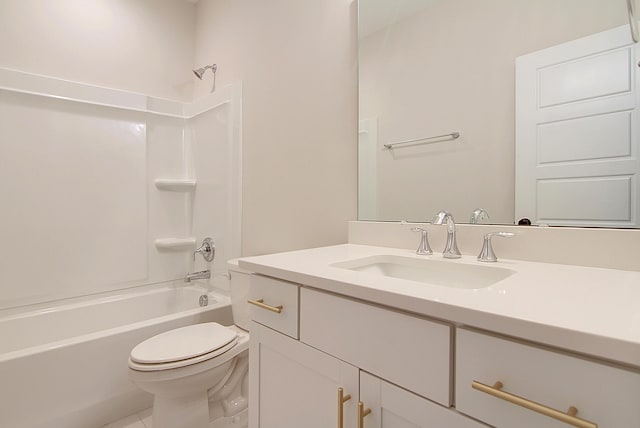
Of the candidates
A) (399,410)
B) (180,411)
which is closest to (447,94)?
(399,410)

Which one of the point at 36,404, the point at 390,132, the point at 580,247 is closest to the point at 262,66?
the point at 390,132

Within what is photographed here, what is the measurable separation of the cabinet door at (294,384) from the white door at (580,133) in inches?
30.0

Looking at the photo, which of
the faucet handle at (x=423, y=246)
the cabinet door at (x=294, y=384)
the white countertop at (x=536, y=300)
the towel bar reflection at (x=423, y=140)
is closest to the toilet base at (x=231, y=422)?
the cabinet door at (x=294, y=384)

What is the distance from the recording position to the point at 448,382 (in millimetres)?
561

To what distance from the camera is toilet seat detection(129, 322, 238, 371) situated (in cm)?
125

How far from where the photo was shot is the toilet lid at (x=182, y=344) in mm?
1271

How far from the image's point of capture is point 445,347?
22.2 inches

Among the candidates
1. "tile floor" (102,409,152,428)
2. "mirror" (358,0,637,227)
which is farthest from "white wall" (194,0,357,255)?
"tile floor" (102,409,152,428)

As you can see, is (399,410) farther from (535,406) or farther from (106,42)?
(106,42)

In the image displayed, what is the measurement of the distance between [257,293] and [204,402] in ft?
2.74

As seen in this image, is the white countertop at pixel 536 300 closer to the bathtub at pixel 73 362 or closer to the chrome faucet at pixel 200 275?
the bathtub at pixel 73 362

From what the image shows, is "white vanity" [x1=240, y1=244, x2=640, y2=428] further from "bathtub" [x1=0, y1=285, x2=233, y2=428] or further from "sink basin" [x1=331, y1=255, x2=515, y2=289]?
"bathtub" [x1=0, y1=285, x2=233, y2=428]

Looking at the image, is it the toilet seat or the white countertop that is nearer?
the white countertop

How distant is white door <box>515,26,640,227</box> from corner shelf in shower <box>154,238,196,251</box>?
2.17 metres
